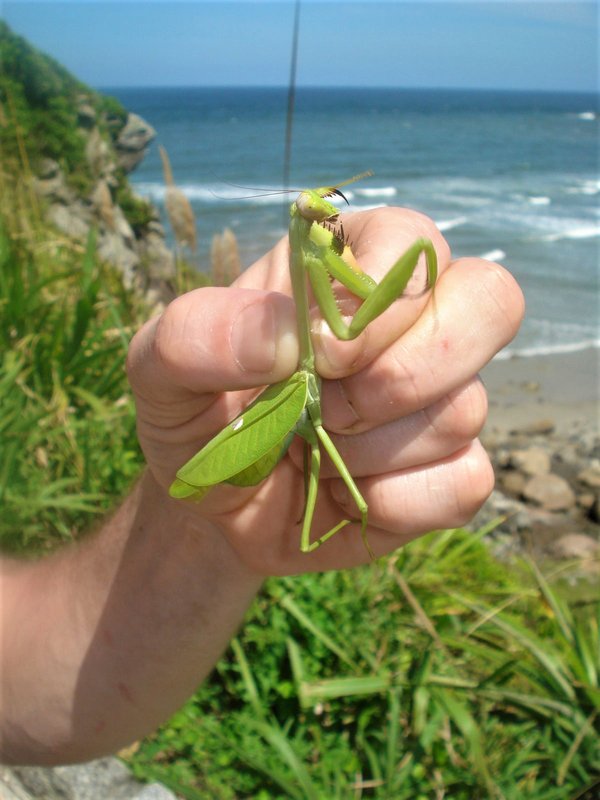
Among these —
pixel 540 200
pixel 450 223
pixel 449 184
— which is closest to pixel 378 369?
pixel 450 223

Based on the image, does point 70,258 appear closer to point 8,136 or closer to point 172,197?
point 172,197

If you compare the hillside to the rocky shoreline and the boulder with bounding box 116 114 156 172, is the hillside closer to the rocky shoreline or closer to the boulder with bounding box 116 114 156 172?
the boulder with bounding box 116 114 156 172

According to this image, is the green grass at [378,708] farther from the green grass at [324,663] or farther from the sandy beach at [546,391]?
the sandy beach at [546,391]

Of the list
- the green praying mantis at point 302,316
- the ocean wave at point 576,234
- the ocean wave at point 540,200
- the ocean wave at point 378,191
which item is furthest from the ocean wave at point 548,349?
the ocean wave at point 540,200

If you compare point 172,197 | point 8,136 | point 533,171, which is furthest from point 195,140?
point 172,197

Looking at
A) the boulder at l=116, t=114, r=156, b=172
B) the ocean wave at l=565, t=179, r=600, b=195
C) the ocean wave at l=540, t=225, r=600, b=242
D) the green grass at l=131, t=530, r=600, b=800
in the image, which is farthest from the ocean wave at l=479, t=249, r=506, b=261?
the green grass at l=131, t=530, r=600, b=800
